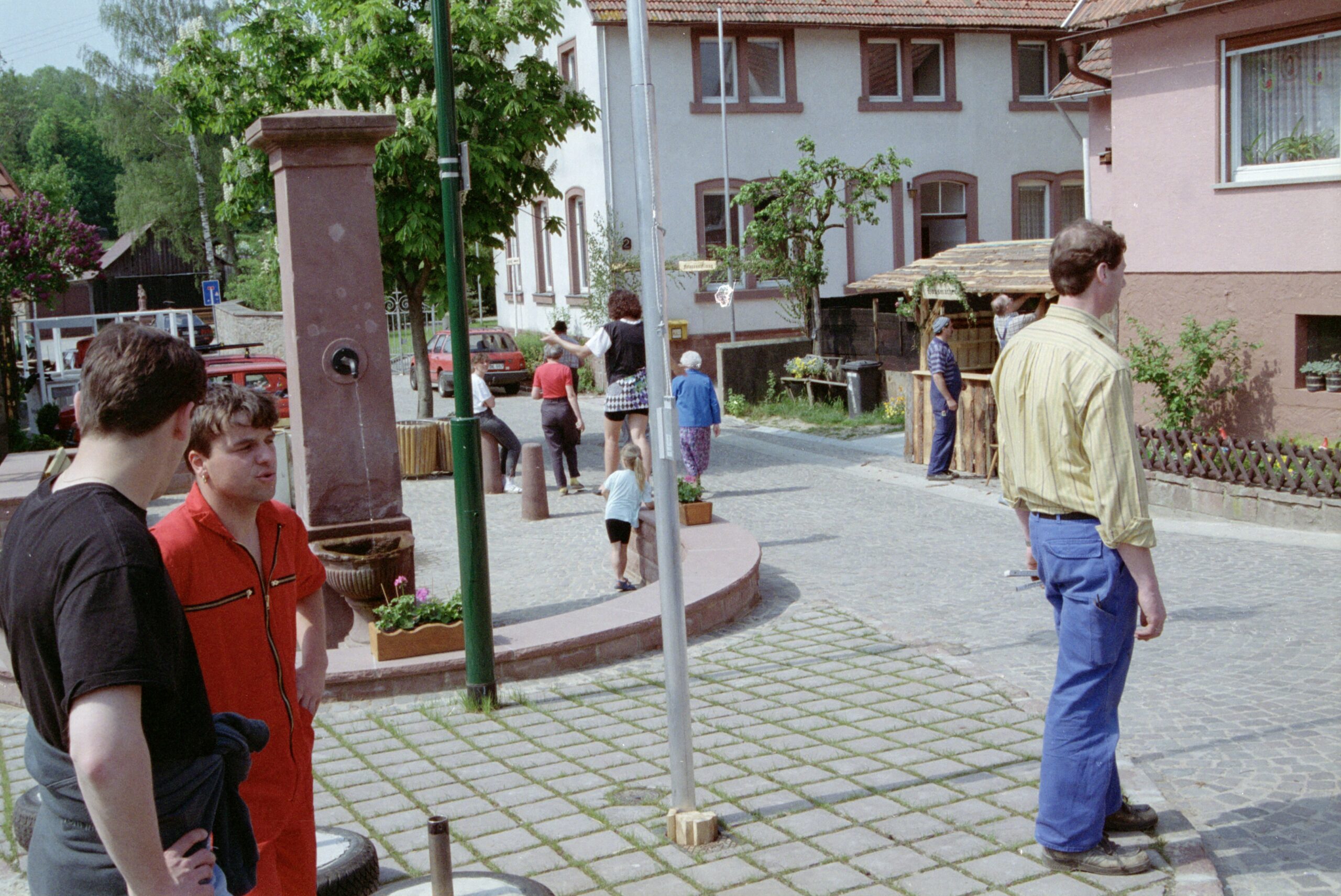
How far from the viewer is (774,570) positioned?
33.7 feet

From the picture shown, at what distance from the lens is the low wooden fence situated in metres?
11.5

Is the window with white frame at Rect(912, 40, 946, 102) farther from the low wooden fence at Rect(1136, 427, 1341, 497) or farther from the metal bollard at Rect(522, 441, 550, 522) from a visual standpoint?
the metal bollard at Rect(522, 441, 550, 522)

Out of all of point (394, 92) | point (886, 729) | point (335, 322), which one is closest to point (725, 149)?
point (394, 92)

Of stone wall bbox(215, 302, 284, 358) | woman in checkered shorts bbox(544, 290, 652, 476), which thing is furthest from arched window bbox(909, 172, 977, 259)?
woman in checkered shorts bbox(544, 290, 652, 476)

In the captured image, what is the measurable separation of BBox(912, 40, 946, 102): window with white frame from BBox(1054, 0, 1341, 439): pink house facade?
14.0 m

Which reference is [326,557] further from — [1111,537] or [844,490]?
[844,490]

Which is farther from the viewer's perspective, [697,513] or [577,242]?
[577,242]

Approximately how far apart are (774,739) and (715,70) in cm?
2324

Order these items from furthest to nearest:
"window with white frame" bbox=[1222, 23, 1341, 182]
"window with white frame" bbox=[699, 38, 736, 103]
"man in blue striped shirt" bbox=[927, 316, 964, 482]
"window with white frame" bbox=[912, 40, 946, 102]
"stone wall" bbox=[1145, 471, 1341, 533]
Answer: "window with white frame" bbox=[912, 40, 946, 102] < "window with white frame" bbox=[699, 38, 736, 103] < "man in blue striped shirt" bbox=[927, 316, 964, 482] < "window with white frame" bbox=[1222, 23, 1341, 182] < "stone wall" bbox=[1145, 471, 1341, 533]

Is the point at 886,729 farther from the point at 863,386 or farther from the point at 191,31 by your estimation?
the point at 863,386

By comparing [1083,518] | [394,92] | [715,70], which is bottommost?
[1083,518]

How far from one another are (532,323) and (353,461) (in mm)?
26645

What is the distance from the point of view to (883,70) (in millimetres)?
28656

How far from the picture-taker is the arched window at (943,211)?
95.7 feet
